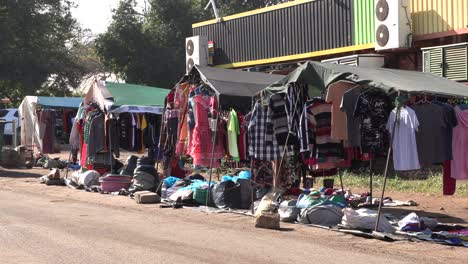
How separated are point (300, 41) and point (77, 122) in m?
7.15

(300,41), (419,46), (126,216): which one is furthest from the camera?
(300,41)

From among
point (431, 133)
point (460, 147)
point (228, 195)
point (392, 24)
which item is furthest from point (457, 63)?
point (228, 195)

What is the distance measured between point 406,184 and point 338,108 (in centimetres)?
560

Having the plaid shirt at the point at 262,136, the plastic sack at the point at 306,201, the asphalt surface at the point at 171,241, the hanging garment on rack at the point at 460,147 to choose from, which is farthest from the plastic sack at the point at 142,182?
the hanging garment on rack at the point at 460,147

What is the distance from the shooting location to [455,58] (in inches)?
610

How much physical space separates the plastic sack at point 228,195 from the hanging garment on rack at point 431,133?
392 centimetres

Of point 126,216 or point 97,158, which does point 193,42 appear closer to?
point 97,158

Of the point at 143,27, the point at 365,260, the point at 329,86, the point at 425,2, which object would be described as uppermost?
the point at 143,27

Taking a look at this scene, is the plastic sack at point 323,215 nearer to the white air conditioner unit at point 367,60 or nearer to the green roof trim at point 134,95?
the white air conditioner unit at point 367,60

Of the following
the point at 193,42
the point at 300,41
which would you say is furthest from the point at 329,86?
the point at 193,42

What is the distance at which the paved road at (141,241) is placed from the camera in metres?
7.80

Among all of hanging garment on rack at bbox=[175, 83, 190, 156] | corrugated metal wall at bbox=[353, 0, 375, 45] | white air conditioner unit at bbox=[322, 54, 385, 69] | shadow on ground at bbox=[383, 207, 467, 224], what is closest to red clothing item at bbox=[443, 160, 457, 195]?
shadow on ground at bbox=[383, 207, 467, 224]

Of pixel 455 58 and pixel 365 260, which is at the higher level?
pixel 455 58

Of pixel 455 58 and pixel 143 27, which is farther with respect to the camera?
pixel 143 27
